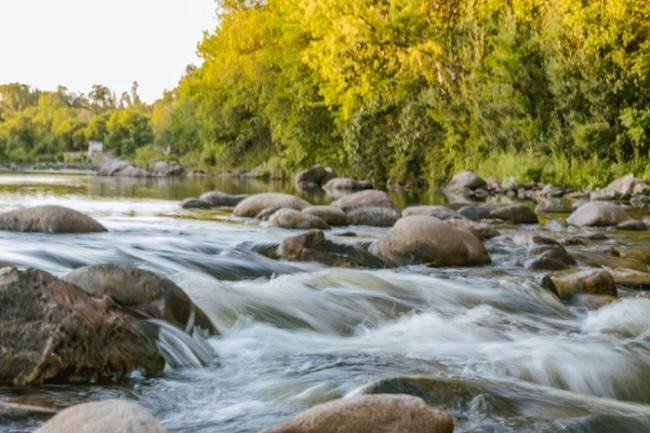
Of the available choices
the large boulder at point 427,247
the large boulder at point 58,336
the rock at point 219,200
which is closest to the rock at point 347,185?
the rock at point 219,200

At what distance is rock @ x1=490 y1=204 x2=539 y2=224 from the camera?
13066 mm

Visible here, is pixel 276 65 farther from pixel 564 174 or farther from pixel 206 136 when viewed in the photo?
pixel 564 174

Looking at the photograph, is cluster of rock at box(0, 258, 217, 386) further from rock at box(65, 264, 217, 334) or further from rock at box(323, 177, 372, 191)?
rock at box(323, 177, 372, 191)

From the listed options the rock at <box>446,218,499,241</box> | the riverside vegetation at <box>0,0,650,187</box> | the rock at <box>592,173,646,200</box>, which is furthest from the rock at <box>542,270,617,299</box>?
the riverside vegetation at <box>0,0,650,187</box>

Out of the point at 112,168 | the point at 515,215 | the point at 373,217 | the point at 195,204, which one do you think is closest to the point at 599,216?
the point at 515,215

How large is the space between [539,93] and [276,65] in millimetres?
16100

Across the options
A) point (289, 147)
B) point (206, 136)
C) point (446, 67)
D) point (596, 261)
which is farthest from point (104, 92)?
point (596, 261)

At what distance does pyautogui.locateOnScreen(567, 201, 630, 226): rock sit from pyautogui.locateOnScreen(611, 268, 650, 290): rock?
5.29m

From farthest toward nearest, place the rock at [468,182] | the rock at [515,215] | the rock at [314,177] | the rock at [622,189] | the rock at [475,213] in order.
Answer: the rock at [314,177] < the rock at [468,182] < the rock at [622,189] < the rock at [475,213] < the rock at [515,215]

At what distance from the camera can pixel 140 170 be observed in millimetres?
43531

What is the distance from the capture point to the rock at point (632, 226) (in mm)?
11945

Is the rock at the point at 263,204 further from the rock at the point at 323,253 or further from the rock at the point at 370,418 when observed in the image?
the rock at the point at 370,418

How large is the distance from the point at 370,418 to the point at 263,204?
432 inches

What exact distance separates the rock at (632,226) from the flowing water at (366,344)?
459cm
